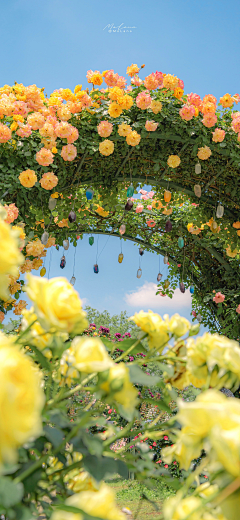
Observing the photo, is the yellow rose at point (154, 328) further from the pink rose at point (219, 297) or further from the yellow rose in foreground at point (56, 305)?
the pink rose at point (219, 297)

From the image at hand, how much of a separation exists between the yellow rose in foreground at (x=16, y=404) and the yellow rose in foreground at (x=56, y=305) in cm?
11

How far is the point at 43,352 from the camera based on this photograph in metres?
0.52

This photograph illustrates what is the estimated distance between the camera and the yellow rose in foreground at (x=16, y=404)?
28cm

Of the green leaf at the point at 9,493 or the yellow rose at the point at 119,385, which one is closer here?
the green leaf at the point at 9,493

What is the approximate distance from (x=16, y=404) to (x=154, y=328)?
0.29 meters

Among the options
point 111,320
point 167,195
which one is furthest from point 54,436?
point 111,320

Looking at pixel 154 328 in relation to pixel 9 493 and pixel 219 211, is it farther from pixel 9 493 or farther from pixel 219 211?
pixel 219 211

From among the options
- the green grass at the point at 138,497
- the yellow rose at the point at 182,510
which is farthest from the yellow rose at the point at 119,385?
the green grass at the point at 138,497

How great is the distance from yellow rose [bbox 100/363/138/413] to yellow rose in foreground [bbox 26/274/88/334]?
0.24 ft

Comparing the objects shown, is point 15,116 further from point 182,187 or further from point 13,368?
→ point 13,368

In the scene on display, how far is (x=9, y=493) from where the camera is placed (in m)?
0.30

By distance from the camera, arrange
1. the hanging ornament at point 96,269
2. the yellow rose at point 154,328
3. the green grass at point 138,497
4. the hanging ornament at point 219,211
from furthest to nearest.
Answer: the hanging ornament at point 96,269
the hanging ornament at point 219,211
the green grass at point 138,497
the yellow rose at point 154,328

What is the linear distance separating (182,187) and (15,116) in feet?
6.19

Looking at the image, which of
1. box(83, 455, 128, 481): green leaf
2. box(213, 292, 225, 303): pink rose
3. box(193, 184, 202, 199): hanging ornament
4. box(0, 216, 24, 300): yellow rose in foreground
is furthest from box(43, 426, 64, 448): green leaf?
box(213, 292, 225, 303): pink rose
